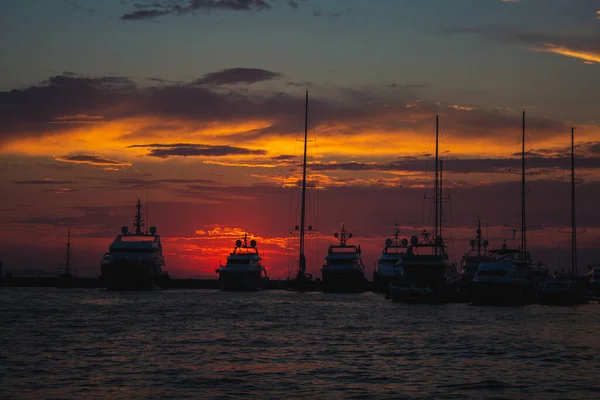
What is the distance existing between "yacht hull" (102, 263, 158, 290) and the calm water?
5397cm

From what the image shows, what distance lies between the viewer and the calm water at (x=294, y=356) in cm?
3284

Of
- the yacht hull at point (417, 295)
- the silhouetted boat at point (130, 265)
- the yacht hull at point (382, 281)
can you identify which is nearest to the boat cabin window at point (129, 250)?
the silhouetted boat at point (130, 265)

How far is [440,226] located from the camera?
115375 millimetres

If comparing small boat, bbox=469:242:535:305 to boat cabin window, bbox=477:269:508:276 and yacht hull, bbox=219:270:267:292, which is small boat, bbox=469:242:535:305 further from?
yacht hull, bbox=219:270:267:292

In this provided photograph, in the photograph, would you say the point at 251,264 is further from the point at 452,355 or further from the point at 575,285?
the point at 452,355

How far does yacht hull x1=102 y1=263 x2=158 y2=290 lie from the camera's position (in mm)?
129250


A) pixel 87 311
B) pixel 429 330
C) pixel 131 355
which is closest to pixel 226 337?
pixel 131 355

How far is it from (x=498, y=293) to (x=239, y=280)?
189 ft

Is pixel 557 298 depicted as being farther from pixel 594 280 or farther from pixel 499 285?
pixel 594 280

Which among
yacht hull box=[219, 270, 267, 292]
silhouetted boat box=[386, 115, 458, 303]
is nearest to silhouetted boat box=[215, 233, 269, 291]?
yacht hull box=[219, 270, 267, 292]

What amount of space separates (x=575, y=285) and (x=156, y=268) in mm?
68883

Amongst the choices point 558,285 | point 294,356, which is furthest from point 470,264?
point 294,356

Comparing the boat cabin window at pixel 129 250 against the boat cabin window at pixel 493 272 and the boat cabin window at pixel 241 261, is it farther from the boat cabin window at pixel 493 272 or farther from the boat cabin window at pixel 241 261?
the boat cabin window at pixel 493 272

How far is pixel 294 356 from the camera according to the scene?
4356 cm
